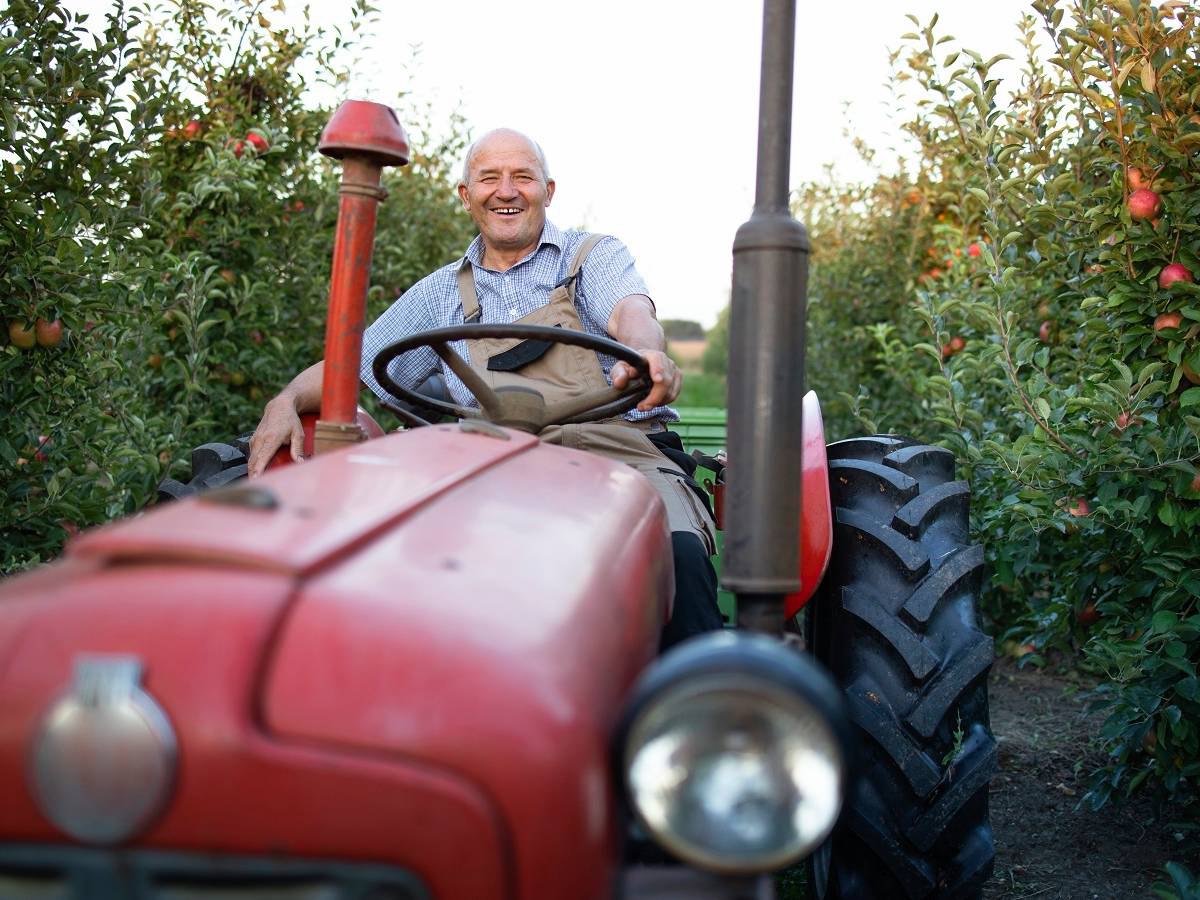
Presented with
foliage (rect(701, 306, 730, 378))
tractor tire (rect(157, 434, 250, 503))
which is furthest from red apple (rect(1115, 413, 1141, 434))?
foliage (rect(701, 306, 730, 378))

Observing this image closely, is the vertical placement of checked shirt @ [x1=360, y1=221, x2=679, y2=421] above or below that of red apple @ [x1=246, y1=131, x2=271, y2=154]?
below

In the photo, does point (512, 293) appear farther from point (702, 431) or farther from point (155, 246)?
point (702, 431)

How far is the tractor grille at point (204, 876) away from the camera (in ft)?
3.59

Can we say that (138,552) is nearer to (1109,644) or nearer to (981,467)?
(1109,644)

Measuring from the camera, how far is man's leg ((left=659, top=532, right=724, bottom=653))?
2.17 meters

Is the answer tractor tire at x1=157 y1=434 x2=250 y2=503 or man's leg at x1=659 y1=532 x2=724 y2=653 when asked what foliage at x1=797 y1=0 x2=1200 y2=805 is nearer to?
man's leg at x1=659 y1=532 x2=724 y2=653

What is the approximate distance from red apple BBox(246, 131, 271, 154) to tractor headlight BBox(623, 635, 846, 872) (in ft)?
13.6

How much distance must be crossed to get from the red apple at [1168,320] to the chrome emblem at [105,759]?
2458mm

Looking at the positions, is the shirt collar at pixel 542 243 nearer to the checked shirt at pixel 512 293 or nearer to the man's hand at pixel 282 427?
the checked shirt at pixel 512 293

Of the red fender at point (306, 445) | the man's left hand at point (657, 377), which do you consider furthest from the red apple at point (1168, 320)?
the red fender at point (306, 445)

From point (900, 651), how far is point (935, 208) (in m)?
4.44

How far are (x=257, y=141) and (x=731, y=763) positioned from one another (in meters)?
4.30

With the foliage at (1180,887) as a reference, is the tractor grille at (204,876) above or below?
above

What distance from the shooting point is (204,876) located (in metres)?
1.10
